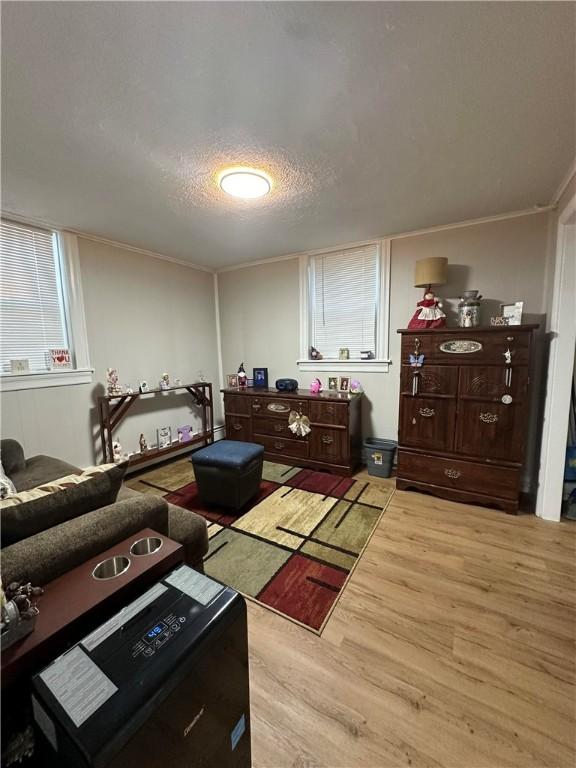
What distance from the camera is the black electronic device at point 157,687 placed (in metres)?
0.59

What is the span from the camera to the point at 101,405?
2980 millimetres

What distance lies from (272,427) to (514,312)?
253 centimetres

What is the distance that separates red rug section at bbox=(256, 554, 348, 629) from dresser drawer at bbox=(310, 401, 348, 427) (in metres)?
1.43

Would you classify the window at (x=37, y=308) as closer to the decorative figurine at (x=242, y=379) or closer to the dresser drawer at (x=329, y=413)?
the decorative figurine at (x=242, y=379)

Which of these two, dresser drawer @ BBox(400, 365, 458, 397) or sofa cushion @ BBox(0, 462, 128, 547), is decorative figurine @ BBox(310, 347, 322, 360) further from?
sofa cushion @ BBox(0, 462, 128, 547)

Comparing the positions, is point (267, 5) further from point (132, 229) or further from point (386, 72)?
point (132, 229)

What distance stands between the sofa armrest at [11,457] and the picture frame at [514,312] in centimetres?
393

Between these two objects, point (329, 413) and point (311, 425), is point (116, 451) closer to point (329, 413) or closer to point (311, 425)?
point (311, 425)

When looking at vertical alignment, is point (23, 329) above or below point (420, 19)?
below

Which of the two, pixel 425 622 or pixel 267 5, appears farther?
pixel 425 622

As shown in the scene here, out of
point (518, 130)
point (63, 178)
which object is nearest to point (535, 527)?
point (518, 130)

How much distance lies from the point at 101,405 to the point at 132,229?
1.68m

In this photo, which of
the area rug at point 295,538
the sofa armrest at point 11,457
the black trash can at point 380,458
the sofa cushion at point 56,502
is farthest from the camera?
the black trash can at point 380,458

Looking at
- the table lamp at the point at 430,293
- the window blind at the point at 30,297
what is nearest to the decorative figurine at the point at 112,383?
the window blind at the point at 30,297
